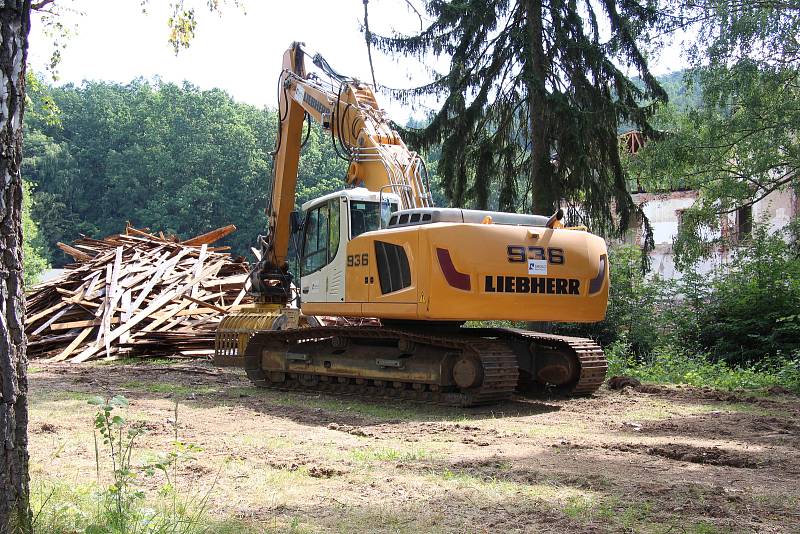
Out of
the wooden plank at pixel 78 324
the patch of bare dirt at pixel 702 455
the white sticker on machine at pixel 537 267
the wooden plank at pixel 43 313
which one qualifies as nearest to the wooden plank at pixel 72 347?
the wooden plank at pixel 78 324

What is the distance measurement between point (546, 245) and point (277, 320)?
209 inches

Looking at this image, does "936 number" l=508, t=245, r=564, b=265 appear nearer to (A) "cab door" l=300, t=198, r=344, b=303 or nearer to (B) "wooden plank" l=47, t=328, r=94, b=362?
(A) "cab door" l=300, t=198, r=344, b=303

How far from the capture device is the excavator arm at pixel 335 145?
11289 mm

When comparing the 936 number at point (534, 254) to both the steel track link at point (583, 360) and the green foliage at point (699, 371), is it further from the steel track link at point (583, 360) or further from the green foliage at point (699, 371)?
the green foliage at point (699, 371)

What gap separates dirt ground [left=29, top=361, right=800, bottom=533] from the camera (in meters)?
4.63

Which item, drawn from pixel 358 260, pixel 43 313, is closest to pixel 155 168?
pixel 43 313

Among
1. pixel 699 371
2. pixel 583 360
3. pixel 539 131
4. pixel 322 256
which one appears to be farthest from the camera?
pixel 539 131

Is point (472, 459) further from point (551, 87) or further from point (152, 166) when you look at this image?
point (152, 166)

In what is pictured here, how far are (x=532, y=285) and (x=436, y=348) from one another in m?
1.50

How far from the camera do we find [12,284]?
3562 millimetres

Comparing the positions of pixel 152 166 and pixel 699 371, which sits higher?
pixel 152 166

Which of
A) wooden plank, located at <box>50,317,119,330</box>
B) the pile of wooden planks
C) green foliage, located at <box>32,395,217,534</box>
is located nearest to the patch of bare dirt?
green foliage, located at <box>32,395,217,534</box>

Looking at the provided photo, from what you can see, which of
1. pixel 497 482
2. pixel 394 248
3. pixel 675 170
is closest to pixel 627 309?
pixel 675 170

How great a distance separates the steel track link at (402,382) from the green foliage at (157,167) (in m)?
51.0
